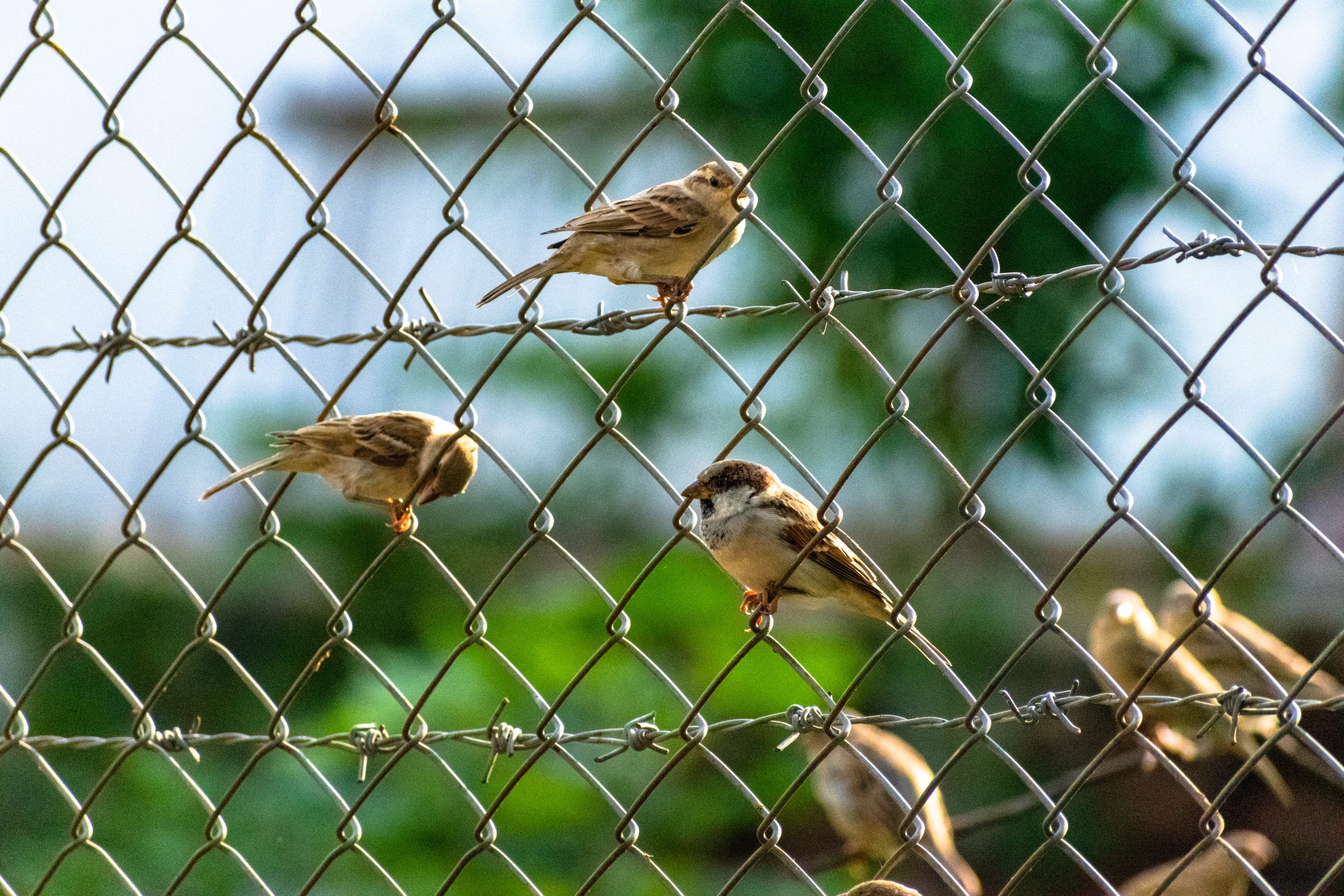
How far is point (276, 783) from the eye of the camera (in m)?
6.19

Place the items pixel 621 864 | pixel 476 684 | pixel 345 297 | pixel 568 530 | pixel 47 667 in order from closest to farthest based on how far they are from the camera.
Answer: pixel 47 667 → pixel 621 864 → pixel 476 684 → pixel 568 530 → pixel 345 297

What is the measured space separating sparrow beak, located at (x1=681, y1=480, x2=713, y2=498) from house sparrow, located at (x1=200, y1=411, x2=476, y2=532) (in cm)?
49

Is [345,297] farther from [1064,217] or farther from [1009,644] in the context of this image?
[1064,217]

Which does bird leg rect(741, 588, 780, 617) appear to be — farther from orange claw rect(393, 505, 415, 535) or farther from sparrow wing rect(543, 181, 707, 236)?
sparrow wing rect(543, 181, 707, 236)

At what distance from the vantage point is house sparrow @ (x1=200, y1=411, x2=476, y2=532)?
263 cm

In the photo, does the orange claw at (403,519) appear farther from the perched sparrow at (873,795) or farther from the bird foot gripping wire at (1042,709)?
the perched sparrow at (873,795)

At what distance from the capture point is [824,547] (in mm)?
2383

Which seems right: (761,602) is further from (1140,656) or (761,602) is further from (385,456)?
(1140,656)

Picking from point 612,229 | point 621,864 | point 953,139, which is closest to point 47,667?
point 612,229

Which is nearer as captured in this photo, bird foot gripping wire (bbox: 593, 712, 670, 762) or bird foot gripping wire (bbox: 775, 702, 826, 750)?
bird foot gripping wire (bbox: 775, 702, 826, 750)

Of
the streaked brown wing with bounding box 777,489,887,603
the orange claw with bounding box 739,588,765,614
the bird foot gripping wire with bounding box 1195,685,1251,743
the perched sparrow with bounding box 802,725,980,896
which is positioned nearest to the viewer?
the bird foot gripping wire with bounding box 1195,685,1251,743

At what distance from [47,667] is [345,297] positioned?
676 cm

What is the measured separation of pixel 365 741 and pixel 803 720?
84cm

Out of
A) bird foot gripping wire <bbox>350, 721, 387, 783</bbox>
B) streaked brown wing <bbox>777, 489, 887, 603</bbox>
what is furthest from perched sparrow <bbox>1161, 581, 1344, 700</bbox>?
bird foot gripping wire <bbox>350, 721, 387, 783</bbox>
